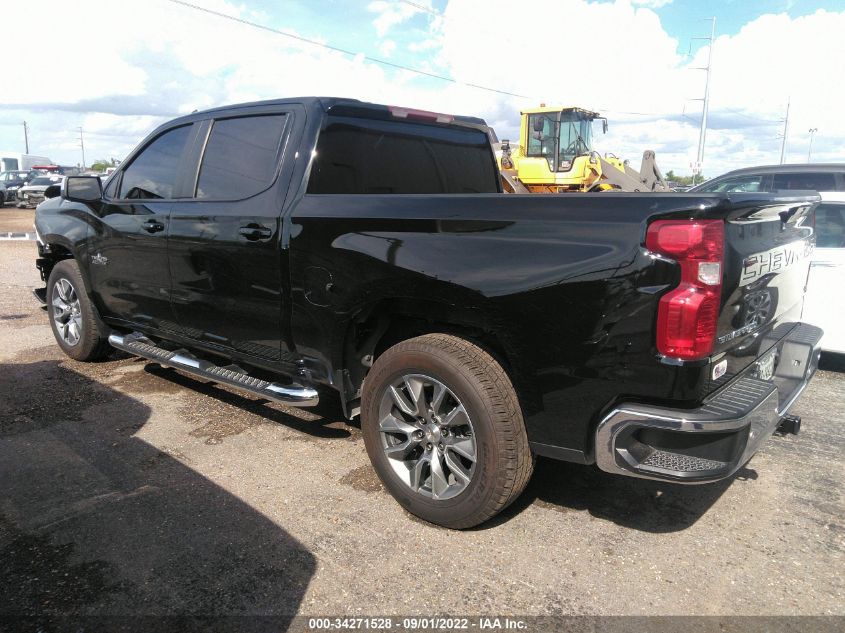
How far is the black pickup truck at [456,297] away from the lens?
2.40 metres

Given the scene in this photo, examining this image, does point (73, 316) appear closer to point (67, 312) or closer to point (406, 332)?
point (67, 312)

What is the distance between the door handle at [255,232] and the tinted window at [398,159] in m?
0.34

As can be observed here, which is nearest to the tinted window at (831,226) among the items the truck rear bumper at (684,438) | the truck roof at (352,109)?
the truck roof at (352,109)

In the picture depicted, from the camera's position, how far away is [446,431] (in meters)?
3.01

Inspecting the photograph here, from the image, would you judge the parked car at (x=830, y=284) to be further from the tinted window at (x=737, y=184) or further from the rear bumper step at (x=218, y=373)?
the rear bumper step at (x=218, y=373)

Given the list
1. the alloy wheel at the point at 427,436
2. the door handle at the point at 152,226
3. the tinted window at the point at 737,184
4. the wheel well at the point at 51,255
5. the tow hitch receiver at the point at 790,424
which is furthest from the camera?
the tinted window at the point at 737,184

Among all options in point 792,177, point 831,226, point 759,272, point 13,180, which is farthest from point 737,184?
point 13,180

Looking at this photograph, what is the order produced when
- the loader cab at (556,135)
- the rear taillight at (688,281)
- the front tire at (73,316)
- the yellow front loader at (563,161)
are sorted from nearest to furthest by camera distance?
the rear taillight at (688,281)
the front tire at (73,316)
the yellow front loader at (563,161)
the loader cab at (556,135)

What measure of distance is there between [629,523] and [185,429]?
2817mm

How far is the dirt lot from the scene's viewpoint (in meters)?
2.55

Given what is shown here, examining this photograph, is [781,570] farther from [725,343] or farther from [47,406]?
[47,406]

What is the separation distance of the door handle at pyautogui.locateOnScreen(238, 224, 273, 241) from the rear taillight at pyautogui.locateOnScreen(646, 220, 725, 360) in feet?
6.82

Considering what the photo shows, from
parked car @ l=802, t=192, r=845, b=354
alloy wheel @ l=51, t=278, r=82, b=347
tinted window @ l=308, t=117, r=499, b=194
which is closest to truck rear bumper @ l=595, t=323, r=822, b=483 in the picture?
tinted window @ l=308, t=117, r=499, b=194

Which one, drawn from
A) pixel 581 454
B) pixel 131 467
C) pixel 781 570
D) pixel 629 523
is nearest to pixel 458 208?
pixel 581 454
